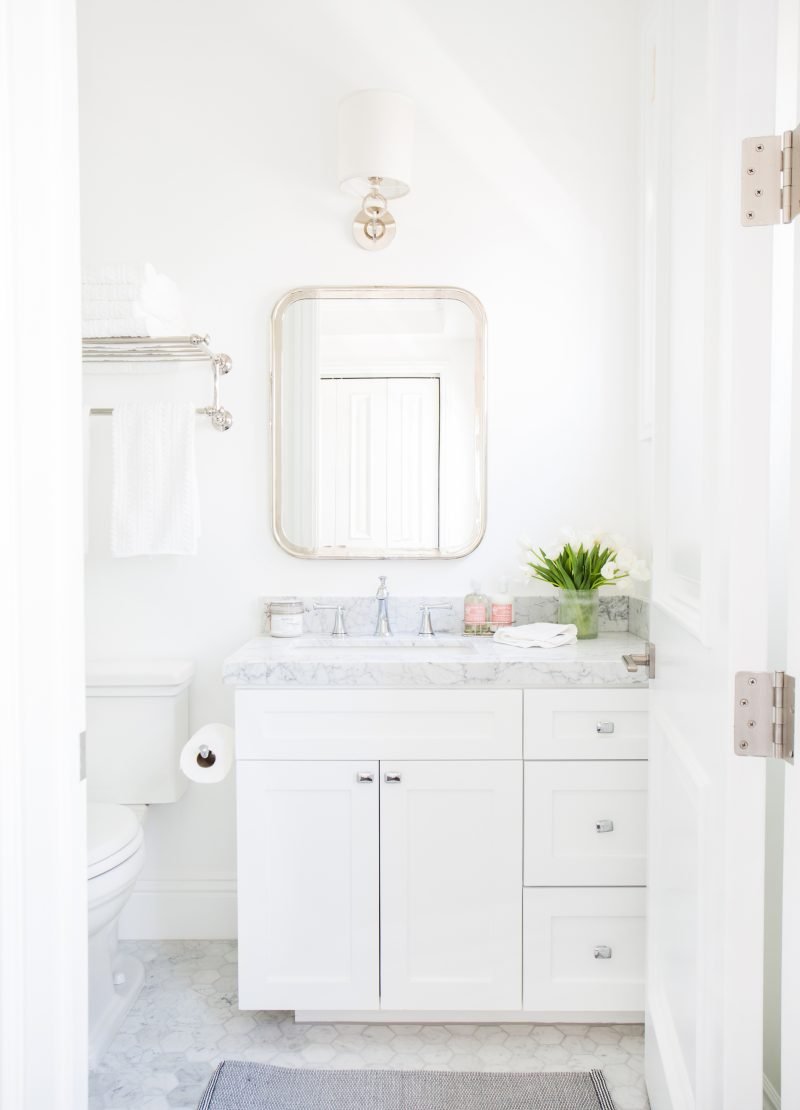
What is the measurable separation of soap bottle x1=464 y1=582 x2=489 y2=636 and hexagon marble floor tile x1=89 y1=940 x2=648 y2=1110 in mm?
976

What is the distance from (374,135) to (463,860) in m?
1.82

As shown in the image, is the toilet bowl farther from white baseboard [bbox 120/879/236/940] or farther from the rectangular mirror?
the rectangular mirror

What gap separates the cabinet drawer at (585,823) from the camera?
1.95 metres

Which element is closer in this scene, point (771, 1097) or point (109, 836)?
point (771, 1097)

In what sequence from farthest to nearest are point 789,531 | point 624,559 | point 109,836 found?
point 624,559 < point 109,836 < point 789,531

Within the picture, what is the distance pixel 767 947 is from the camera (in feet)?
4.79

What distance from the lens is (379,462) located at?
2422 mm

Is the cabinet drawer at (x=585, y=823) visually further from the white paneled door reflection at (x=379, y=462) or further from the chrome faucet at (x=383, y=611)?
the white paneled door reflection at (x=379, y=462)

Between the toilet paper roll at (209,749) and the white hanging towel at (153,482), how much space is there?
19.6 inches

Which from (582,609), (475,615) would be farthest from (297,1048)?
(582,609)

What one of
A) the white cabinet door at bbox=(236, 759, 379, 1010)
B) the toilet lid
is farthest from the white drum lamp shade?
the toilet lid

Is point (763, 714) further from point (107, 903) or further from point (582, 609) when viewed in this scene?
point (107, 903)

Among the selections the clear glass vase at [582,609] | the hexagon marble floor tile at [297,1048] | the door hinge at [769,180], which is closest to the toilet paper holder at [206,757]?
the hexagon marble floor tile at [297,1048]

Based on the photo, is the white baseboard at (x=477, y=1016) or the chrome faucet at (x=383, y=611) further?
the chrome faucet at (x=383, y=611)
